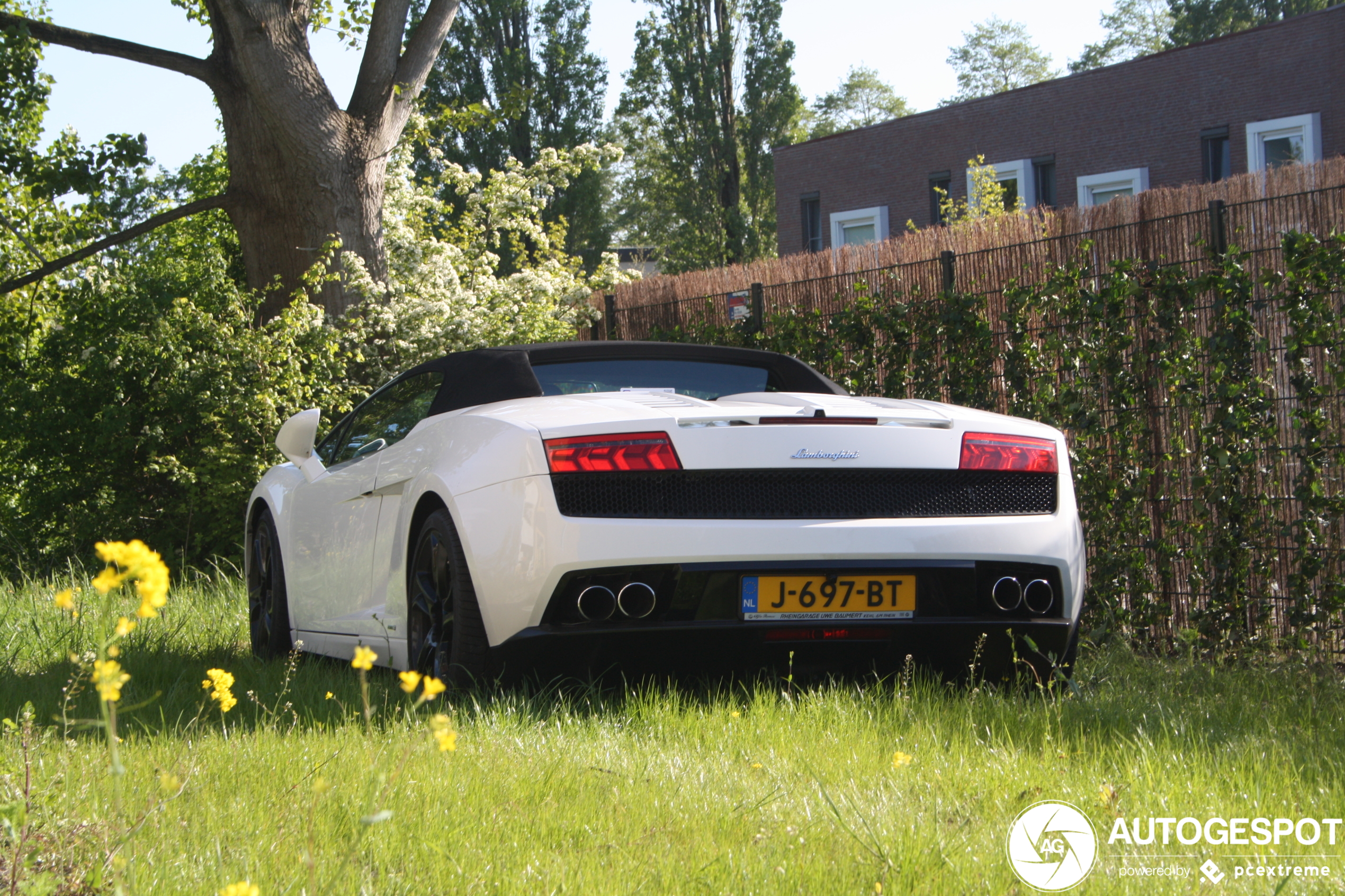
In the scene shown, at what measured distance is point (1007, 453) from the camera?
166 inches

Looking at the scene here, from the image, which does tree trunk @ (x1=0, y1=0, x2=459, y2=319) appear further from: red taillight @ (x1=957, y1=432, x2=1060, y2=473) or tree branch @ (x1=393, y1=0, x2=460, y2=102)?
red taillight @ (x1=957, y1=432, x2=1060, y2=473)

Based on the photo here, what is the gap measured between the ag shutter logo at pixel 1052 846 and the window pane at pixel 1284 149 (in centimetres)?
2250

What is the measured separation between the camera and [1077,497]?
6430 mm

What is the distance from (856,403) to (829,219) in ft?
88.5

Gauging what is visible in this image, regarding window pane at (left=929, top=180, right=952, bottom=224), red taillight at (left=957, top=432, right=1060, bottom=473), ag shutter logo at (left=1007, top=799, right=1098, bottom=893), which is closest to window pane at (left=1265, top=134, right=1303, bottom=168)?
window pane at (left=929, top=180, right=952, bottom=224)

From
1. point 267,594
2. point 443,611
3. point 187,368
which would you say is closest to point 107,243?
point 187,368

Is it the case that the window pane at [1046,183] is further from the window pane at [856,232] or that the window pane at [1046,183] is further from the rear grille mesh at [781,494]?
the rear grille mesh at [781,494]

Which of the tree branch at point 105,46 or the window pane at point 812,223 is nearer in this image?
the tree branch at point 105,46

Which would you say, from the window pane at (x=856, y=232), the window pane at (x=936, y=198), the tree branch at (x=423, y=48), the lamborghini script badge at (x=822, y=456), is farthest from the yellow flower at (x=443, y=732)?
the window pane at (x=856, y=232)

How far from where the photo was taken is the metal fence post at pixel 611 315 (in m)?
12.0

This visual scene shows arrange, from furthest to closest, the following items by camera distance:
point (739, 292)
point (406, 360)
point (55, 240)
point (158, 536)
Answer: point (55, 240), point (406, 360), point (158, 536), point (739, 292)

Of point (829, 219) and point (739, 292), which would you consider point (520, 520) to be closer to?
point (739, 292)

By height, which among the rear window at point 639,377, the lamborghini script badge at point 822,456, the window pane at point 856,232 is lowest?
the lamborghini script badge at point 822,456

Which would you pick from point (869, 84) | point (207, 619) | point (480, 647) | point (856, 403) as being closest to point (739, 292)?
point (207, 619)
